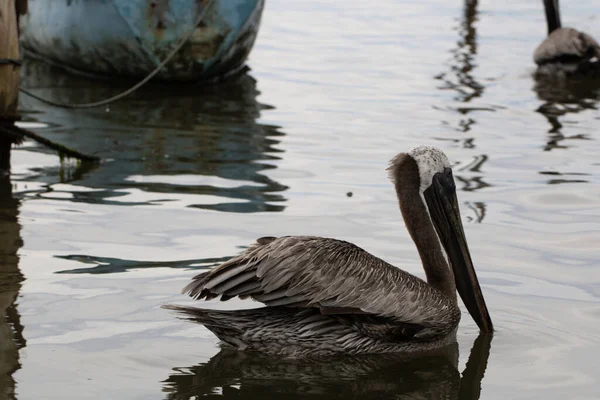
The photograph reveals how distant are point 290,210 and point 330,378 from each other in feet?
7.96

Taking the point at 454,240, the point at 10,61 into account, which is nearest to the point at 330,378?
the point at 454,240

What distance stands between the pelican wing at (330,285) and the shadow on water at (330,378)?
16 cm

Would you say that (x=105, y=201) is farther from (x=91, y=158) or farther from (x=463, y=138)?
(x=463, y=138)

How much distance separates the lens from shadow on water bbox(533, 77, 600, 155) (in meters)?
9.39

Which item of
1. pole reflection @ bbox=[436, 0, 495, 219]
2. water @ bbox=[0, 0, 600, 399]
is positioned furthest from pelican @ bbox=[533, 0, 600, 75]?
pole reflection @ bbox=[436, 0, 495, 219]

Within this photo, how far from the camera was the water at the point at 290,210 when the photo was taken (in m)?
4.88

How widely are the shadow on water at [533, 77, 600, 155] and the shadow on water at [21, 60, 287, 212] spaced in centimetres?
221

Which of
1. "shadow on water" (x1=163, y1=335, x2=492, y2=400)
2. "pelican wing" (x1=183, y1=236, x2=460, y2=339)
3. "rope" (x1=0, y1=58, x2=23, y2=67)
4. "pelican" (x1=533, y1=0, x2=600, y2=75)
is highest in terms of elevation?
"rope" (x1=0, y1=58, x2=23, y2=67)

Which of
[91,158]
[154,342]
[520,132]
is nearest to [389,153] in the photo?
[520,132]

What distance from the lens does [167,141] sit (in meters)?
9.04

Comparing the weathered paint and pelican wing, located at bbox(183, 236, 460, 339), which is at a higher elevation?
the weathered paint

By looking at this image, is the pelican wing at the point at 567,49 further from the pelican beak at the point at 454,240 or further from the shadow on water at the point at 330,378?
the shadow on water at the point at 330,378

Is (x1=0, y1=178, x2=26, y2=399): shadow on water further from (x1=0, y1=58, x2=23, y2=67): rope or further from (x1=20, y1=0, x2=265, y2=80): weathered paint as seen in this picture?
(x1=20, y1=0, x2=265, y2=80): weathered paint

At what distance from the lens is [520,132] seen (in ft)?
31.4
